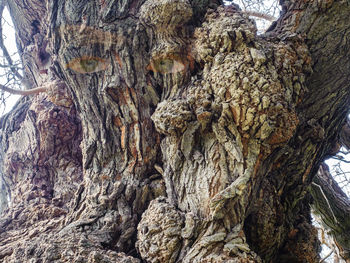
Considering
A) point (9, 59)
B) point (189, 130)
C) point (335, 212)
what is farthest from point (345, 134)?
point (9, 59)

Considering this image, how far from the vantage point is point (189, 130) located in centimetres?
170

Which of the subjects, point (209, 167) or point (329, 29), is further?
point (329, 29)

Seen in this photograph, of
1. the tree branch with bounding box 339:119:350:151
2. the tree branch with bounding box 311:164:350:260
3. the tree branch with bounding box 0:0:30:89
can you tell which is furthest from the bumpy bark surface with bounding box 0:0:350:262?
the tree branch with bounding box 339:119:350:151

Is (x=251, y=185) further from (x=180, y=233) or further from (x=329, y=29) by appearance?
(x=329, y=29)

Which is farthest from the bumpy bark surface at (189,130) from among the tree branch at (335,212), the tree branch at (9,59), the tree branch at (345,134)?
the tree branch at (345,134)

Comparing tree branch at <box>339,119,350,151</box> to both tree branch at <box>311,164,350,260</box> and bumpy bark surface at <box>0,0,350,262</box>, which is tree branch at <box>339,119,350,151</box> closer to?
tree branch at <box>311,164,350,260</box>

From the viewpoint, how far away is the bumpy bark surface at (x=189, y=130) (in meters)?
1.54

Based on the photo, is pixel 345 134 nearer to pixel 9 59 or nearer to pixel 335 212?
pixel 335 212

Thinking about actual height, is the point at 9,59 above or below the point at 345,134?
above

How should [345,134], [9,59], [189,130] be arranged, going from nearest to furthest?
[189,130], [345,134], [9,59]

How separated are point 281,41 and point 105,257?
1.50 meters

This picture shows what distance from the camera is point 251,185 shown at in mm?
1625

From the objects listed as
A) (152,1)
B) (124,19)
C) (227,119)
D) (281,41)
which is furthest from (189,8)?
(227,119)

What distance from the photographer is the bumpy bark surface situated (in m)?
1.54
